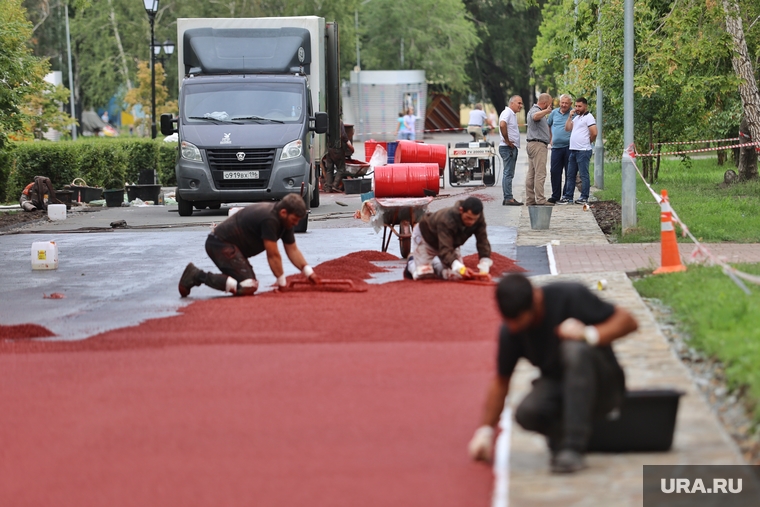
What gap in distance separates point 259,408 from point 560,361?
7.34 feet

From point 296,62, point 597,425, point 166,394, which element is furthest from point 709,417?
point 296,62

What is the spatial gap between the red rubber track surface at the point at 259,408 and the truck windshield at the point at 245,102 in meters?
12.9

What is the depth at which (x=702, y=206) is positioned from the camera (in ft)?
64.5

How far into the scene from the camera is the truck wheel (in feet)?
78.3

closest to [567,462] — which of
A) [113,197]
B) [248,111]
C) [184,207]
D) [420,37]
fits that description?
[248,111]

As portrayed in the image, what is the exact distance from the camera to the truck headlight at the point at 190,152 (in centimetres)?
2325

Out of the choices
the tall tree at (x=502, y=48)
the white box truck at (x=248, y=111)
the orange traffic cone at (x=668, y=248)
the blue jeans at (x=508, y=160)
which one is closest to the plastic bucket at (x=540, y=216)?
the blue jeans at (x=508, y=160)

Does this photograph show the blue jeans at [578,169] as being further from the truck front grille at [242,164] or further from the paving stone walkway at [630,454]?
the paving stone walkway at [630,454]

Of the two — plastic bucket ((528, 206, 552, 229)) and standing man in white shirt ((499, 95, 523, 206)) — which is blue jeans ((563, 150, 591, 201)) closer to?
standing man in white shirt ((499, 95, 523, 206))

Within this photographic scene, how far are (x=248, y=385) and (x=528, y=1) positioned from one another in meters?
14.2

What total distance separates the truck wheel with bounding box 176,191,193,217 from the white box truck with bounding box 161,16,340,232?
0.03 metres

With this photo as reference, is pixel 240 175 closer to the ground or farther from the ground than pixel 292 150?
closer to the ground

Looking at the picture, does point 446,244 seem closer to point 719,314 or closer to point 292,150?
point 719,314

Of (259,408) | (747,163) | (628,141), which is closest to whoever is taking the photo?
(259,408)
